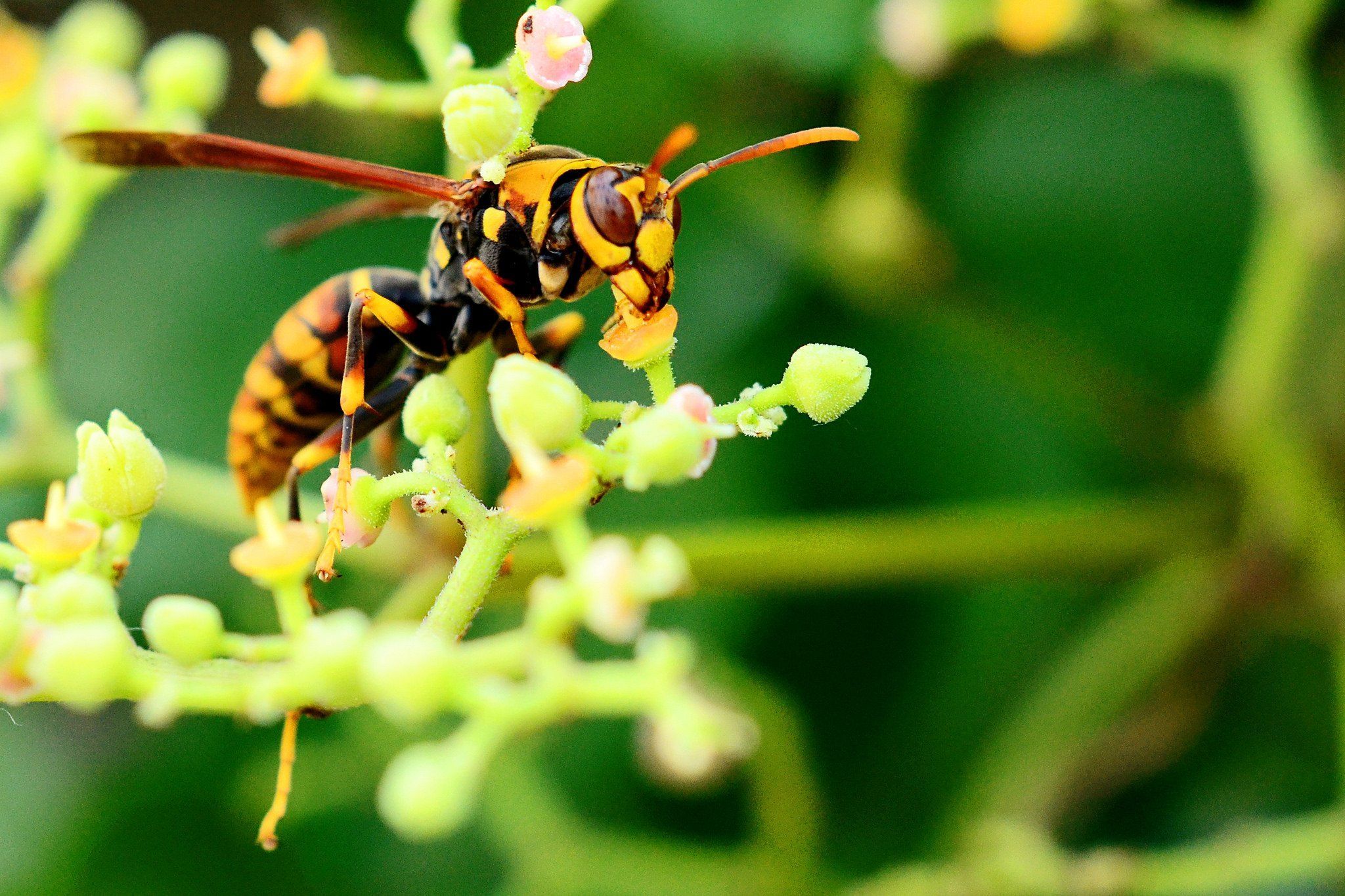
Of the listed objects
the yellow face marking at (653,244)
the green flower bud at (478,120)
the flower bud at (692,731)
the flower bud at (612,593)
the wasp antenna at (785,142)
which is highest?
the wasp antenna at (785,142)

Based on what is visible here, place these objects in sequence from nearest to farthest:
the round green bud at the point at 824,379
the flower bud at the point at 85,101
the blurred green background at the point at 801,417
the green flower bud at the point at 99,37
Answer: the round green bud at the point at 824,379
the flower bud at the point at 85,101
the green flower bud at the point at 99,37
the blurred green background at the point at 801,417

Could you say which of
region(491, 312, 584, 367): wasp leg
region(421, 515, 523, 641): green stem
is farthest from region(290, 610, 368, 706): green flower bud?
region(491, 312, 584, 367): wasp leg

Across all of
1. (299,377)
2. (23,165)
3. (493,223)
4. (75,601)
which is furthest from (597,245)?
(23,165)

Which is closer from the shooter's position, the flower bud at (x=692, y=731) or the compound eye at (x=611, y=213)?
the flower bud at (x=692, y=731)

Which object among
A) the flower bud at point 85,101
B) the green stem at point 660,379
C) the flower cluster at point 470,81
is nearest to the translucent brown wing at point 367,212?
the flower cluster at point 470,81

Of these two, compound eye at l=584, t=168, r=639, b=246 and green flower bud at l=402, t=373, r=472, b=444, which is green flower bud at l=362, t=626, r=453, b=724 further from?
compound eye at l=584, t=168, r=639, b=246

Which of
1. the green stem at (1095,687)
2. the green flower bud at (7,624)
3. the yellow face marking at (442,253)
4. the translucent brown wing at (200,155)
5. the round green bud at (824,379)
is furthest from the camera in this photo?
the green stem at (1095,687)

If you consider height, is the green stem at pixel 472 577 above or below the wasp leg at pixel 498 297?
below

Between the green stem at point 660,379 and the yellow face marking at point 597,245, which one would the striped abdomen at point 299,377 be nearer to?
the yellow face marking at point 597,245
